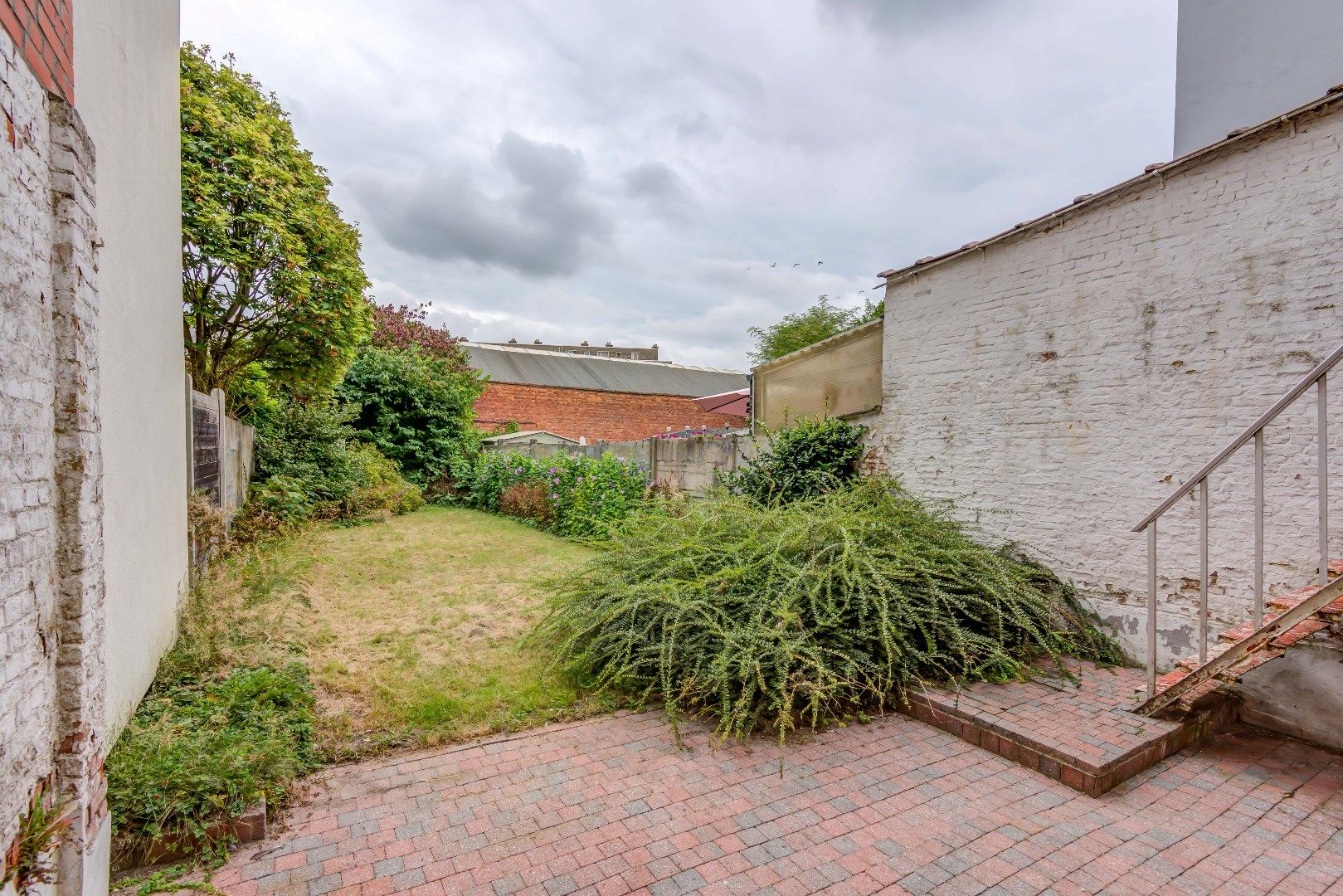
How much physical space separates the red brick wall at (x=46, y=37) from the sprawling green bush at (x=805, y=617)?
3.54 metres

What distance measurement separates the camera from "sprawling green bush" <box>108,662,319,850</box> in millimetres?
2395

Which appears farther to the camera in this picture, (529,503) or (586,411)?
(586,411)

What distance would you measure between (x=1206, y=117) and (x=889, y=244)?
14.8 feet

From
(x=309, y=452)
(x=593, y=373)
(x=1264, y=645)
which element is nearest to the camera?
(x=1264, y=645)

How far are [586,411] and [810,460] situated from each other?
64.2 feet

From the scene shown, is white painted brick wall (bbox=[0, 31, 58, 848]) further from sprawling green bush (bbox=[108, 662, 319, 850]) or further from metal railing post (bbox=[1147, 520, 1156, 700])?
metal railing post (bbox=[1147, 520, 1156, 700])

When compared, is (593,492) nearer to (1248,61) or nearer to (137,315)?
(137,315)

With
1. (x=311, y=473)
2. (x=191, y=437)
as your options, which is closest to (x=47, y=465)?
(x=191, y=437)

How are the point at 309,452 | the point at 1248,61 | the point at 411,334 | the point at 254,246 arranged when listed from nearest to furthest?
the point at 1248,61 < the point at 254,246 < the point at 309,452 < the point at 411,334

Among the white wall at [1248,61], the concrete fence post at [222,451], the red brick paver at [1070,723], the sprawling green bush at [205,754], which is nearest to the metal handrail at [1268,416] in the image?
the red brick paver at [1070,723]

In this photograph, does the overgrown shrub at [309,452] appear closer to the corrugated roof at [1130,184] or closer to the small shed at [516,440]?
the small shed at [516,440]

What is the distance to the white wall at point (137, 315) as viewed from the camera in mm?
2891

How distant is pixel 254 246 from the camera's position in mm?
7285

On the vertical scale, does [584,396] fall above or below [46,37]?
above
